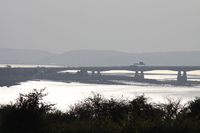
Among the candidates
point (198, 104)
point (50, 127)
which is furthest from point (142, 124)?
point (198, 104)

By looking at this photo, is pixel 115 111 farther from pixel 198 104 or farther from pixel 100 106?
pixel 198 104

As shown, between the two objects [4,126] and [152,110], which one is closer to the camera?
[4,126]

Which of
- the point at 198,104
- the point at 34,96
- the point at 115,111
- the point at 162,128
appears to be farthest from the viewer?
the point at 198,104

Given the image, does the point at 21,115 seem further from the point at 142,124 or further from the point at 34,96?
the point at 142,124

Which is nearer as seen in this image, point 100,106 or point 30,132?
point 30,132

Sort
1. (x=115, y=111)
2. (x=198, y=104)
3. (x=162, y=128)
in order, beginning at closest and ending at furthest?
(x=162, y=128), (x=115, y=111), (x=198, y=104)


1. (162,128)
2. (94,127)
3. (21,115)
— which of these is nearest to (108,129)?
(94,127)

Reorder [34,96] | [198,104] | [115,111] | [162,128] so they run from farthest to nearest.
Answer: [198,104]
[115,111]
[34,96]
[162,128]
